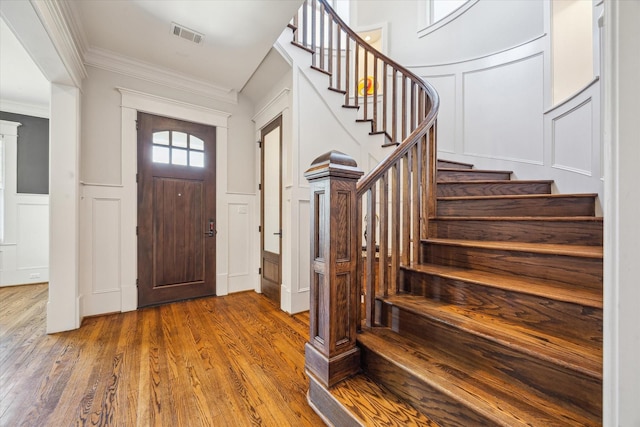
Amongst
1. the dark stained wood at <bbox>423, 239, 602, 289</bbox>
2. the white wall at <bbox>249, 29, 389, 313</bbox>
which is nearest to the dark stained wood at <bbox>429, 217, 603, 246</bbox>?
the dark stained wood at <bbox>423, 239, 602, 289</bbox>

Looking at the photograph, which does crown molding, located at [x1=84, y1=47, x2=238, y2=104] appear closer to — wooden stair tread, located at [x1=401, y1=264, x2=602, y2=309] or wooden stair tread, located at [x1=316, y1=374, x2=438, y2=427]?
wooden stair tread, located at [x1=401, y1=264, x2=602, y2=309]

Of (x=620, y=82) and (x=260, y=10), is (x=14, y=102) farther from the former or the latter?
(x=620, y=82)

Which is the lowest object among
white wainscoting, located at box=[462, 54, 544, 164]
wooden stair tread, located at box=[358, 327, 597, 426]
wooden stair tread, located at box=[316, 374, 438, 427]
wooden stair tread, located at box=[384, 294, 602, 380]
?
wooden stair tread, located at box=[316, 374, 438, 427]

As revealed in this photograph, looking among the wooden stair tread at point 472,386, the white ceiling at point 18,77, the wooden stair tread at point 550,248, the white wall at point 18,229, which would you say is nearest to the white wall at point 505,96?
the wooden stair tread at point 550,248

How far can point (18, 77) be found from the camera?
3.23 metres

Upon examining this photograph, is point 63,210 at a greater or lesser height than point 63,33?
lesser

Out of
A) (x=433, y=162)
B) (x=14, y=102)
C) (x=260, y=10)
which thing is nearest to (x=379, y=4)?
(x=260, y=10)

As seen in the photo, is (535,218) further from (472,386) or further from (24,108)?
(24,108)

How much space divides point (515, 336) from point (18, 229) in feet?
19.3

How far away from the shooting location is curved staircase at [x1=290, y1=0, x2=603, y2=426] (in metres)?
0.98

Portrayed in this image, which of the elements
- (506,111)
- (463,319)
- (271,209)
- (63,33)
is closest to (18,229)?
(63,33)

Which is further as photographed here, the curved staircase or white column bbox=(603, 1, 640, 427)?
the curved staircase

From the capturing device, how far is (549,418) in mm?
888

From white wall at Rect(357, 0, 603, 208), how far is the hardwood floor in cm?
291
